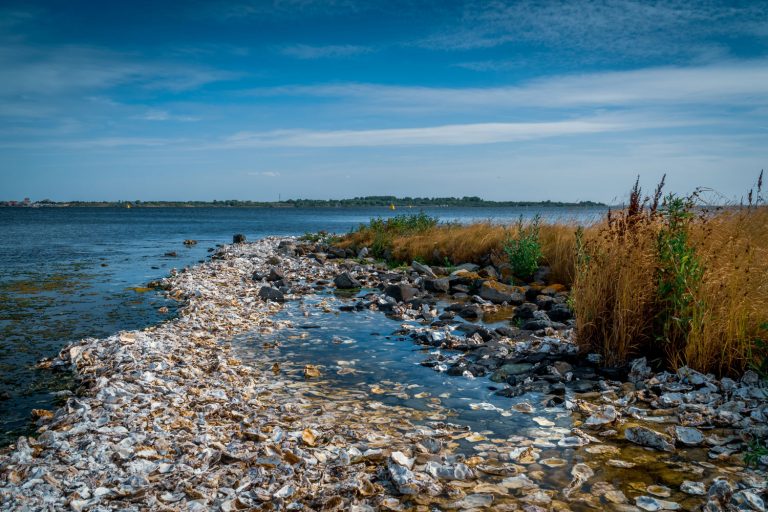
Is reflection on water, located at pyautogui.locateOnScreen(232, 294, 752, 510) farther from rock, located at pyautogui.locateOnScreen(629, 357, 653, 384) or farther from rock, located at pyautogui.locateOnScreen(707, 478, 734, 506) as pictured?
rock, located at pyautogui.locateOnScreen(629, 357, 653, 384)

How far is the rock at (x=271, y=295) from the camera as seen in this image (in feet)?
47.4

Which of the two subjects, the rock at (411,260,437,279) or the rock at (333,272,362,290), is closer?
the rock at (333,272,362,290)

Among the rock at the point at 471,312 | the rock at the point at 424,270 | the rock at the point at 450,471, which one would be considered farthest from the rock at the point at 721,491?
the rock at the point at 424,270

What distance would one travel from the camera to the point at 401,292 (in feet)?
46.8

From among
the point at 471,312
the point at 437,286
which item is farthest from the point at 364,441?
the point at 437,286

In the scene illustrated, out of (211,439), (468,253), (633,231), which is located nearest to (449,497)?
(211,439)

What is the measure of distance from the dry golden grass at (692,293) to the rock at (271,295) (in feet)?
28.3

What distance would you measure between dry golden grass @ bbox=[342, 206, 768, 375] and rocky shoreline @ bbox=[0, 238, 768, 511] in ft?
1.16

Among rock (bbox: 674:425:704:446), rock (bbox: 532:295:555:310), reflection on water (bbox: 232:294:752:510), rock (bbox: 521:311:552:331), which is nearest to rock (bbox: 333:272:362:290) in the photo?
reflection on water (bbox: 232:294:752:510)

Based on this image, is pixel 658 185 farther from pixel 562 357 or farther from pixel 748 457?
pixel 748 457

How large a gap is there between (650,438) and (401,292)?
30.0 feet

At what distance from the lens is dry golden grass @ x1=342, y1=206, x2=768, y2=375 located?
22.3 ft

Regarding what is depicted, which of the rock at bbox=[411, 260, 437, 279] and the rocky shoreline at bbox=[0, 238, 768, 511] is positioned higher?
the rock at bbox=[411, 260, 437, 279]

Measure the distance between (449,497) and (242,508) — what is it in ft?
5.79
